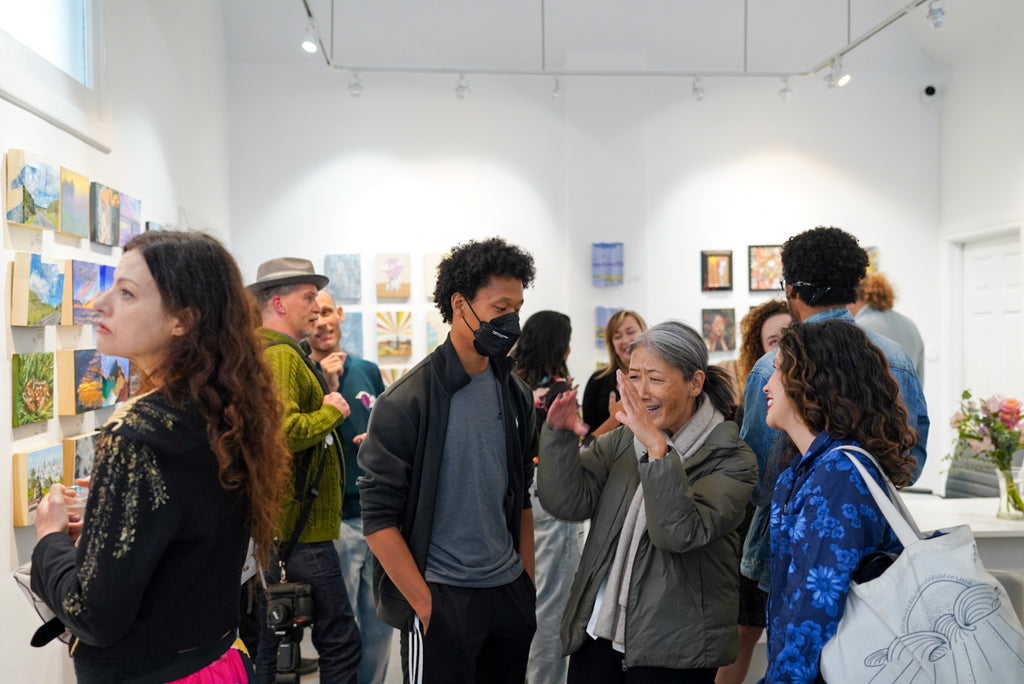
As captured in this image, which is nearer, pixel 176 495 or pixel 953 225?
pixel 176 495

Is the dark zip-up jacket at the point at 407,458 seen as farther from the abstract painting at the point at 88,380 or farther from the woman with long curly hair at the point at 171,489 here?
the abstract painting at the point at 88,380

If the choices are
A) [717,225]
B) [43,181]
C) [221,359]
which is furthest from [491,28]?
[221,359]

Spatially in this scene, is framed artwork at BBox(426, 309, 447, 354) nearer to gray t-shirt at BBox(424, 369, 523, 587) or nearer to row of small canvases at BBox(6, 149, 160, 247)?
row of small canvases at BBox(6, 149, 160, 247)

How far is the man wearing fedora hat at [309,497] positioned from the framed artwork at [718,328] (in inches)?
176

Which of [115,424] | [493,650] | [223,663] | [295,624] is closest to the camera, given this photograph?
[115,424]

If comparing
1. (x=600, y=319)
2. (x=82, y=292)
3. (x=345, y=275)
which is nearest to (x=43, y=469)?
(x=82, y=292)

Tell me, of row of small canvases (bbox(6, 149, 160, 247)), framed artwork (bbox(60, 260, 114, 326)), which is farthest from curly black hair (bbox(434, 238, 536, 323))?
framed artwork (bbox(60, 260, 114, 326))

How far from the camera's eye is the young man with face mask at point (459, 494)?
2.12m

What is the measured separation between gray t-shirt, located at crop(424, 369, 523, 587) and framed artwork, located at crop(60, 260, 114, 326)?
157 centimetres

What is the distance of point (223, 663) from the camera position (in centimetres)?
159

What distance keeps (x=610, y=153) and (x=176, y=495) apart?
569 centimetres

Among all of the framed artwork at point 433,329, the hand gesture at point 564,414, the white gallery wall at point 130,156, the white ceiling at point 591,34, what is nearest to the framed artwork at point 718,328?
the white ceiling at point 591,34

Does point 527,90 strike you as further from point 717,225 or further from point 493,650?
point 493,650

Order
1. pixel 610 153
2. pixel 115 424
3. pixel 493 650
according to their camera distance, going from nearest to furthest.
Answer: pixel 115 424
pixel 493 650
pixel 610 153
